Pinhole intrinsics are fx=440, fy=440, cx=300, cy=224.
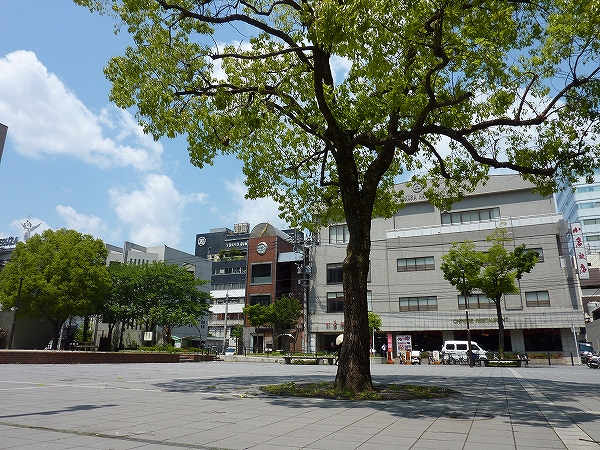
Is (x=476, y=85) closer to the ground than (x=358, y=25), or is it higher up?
higher up

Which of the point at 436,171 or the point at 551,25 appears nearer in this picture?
the point at 551,25

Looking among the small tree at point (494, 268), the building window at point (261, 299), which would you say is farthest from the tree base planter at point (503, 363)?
the building window at point (261, 299)

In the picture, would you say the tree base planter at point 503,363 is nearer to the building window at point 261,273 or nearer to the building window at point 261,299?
the building window at point 261,299

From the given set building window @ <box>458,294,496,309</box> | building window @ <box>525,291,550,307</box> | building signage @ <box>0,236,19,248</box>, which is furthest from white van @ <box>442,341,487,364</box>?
building signage @ <box>0,236,19,248</box>

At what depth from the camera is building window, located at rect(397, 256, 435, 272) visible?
4459 centimetres

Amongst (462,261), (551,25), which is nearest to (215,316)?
(462,261)

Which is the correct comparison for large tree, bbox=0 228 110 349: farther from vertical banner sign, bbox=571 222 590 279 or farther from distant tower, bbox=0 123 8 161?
vertical banner sign, bbox=571 222 590 279

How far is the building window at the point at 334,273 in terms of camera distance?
4869cm

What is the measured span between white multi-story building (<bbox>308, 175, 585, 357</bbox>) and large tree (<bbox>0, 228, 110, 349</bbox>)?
22.4 m

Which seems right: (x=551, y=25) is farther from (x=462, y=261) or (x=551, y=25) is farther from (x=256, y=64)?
(x=462, y=261)

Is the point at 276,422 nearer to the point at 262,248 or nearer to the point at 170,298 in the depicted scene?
the point at 170,298

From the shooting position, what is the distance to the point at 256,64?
12.3 metres

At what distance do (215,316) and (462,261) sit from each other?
2169 inches

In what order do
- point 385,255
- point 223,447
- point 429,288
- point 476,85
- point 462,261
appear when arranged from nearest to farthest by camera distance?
point 223,447 < point 476,85 < point 462,261 < point 429,288 < point 385,255
